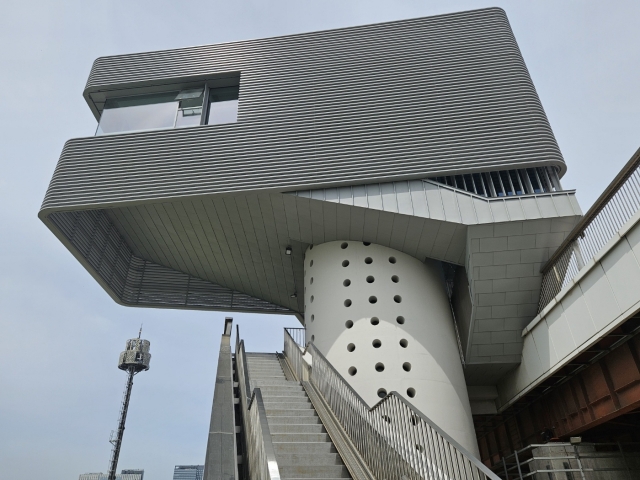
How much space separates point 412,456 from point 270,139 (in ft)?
36.8

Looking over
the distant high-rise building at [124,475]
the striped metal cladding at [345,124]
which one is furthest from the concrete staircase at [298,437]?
the distant high-rise building at [124,475]

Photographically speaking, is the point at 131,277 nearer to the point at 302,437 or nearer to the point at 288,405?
the point at 288,405

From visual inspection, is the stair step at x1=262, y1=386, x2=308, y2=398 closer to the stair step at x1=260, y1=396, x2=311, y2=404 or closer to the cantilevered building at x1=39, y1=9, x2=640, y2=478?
the cantilevered building at x1=39, y1=9, x2=640, y2=478

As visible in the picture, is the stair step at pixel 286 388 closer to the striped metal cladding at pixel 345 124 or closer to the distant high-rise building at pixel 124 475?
the striped metal cladding at pixel 345 124

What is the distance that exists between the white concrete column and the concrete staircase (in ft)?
10.1

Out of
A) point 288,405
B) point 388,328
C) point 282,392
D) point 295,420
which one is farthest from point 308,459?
point 388,328

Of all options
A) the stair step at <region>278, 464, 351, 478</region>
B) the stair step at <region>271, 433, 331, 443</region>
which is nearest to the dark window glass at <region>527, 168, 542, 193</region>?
the stair step at <region>271, 433, 331, 443</region>

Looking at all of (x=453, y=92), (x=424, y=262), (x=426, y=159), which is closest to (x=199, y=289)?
(x=424, y=262)

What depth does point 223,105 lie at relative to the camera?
16.8 m

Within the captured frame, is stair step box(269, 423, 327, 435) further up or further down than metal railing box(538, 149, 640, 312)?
further down

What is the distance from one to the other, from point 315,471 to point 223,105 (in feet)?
44.0

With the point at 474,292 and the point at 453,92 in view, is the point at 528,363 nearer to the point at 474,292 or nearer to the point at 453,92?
the point at 474,292

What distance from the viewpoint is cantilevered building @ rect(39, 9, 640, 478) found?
42.2ft

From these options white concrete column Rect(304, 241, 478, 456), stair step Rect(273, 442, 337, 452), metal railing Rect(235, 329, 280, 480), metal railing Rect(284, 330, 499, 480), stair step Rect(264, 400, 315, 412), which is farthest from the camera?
white concrete column Rect(304, 241, 478, 456)
